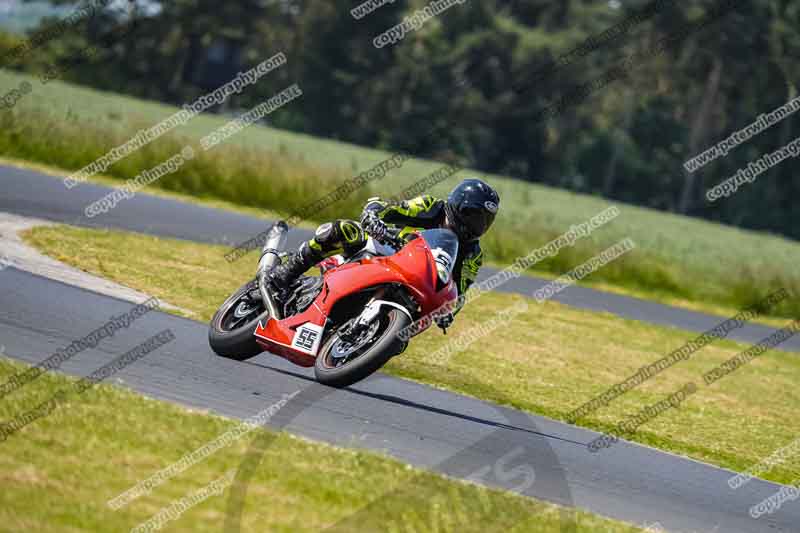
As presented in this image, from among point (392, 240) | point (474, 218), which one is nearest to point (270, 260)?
point (392, 240)

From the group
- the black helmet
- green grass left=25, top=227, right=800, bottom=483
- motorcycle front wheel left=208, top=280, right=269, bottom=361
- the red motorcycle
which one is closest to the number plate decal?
the red motorcycle

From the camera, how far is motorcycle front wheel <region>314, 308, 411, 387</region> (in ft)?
28.7

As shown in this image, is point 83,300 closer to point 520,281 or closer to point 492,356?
point 492,356

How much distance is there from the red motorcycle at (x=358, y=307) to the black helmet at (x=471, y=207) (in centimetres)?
16

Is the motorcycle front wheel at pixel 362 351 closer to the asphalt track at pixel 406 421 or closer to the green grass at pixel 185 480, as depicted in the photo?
the asphalt track at pixel 406 421

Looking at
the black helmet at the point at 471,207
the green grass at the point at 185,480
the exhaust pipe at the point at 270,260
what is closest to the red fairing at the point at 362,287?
the exhaust pipe at the point at 270,260

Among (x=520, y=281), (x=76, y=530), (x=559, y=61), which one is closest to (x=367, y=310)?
(x=76, y=530)

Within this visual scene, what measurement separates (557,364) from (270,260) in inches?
222

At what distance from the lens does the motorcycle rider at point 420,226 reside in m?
9.37

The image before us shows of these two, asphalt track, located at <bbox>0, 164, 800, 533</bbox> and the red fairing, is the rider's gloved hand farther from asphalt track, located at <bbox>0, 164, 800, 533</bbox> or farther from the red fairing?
asphalt track, located at <bbox>0, 164, 800, 533</bbox>

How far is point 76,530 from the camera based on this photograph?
540 centimetres

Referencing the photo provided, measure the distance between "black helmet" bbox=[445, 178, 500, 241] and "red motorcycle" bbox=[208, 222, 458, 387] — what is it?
0.16m

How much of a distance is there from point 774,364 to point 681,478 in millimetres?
10009

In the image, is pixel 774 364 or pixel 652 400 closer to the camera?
pixel 652 400
